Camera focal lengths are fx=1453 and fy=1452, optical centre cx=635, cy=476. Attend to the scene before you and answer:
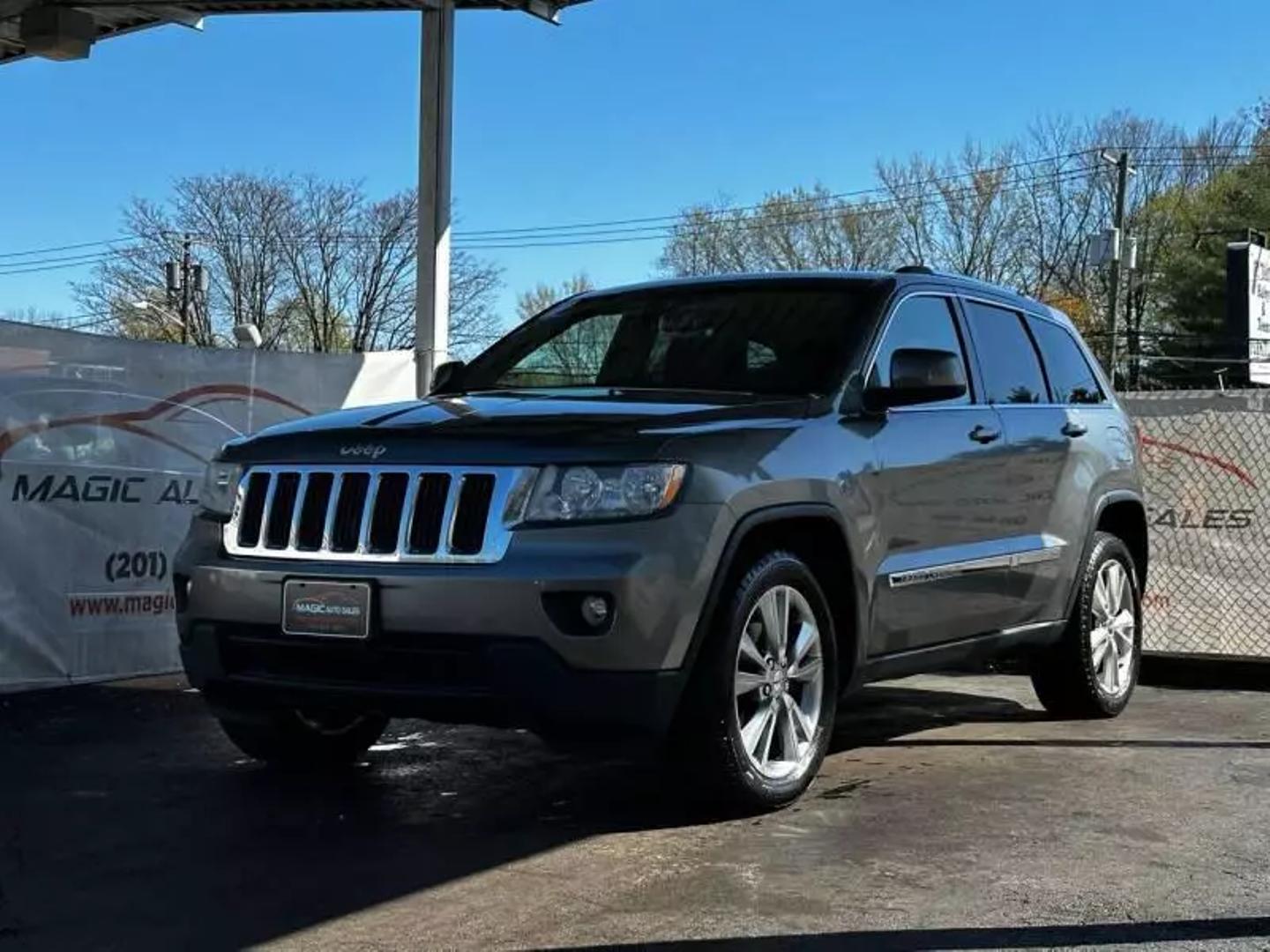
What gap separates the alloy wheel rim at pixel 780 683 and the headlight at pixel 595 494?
1.93 feet

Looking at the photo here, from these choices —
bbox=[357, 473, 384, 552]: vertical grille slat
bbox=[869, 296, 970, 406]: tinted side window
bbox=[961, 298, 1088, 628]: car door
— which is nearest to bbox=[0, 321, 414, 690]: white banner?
bbox=[357, 473, 384, 552]: vertical grille slat

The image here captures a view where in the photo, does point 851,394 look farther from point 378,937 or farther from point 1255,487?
point 1255,487

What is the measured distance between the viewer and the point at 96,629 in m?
7.50

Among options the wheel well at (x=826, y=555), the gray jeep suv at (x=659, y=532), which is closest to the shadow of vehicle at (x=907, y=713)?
the gray jeep suv at (x=659, y=532)

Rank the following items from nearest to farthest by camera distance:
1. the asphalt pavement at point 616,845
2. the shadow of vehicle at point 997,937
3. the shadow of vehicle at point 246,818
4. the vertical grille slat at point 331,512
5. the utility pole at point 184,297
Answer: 1. the shadow of vehicle at point 997,937
2. the asphalt pavement at point 616,845
3. the shadow of vehicle at point 246,818
4. the vertical grille slat at point 331,512
5. the utility pole at point 184,297

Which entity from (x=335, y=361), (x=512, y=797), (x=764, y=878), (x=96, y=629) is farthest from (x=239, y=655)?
(x=335, y=361)

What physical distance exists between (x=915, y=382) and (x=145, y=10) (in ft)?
29.0

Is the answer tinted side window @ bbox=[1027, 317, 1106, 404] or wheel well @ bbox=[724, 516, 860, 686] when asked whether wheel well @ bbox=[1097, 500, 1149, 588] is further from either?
wheel well @ bbox=[724, 516, 860, 686]

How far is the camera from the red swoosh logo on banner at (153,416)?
7.20m

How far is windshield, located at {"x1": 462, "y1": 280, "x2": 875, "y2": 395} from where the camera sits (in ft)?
17.6

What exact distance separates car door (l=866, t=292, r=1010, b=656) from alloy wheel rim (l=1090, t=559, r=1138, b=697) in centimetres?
112

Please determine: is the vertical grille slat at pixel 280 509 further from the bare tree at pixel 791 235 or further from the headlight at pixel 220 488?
the bare tree at pixel 791 235

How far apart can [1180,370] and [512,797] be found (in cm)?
4146

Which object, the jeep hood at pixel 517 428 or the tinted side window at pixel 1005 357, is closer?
the jeep hood at pixel 517 428
